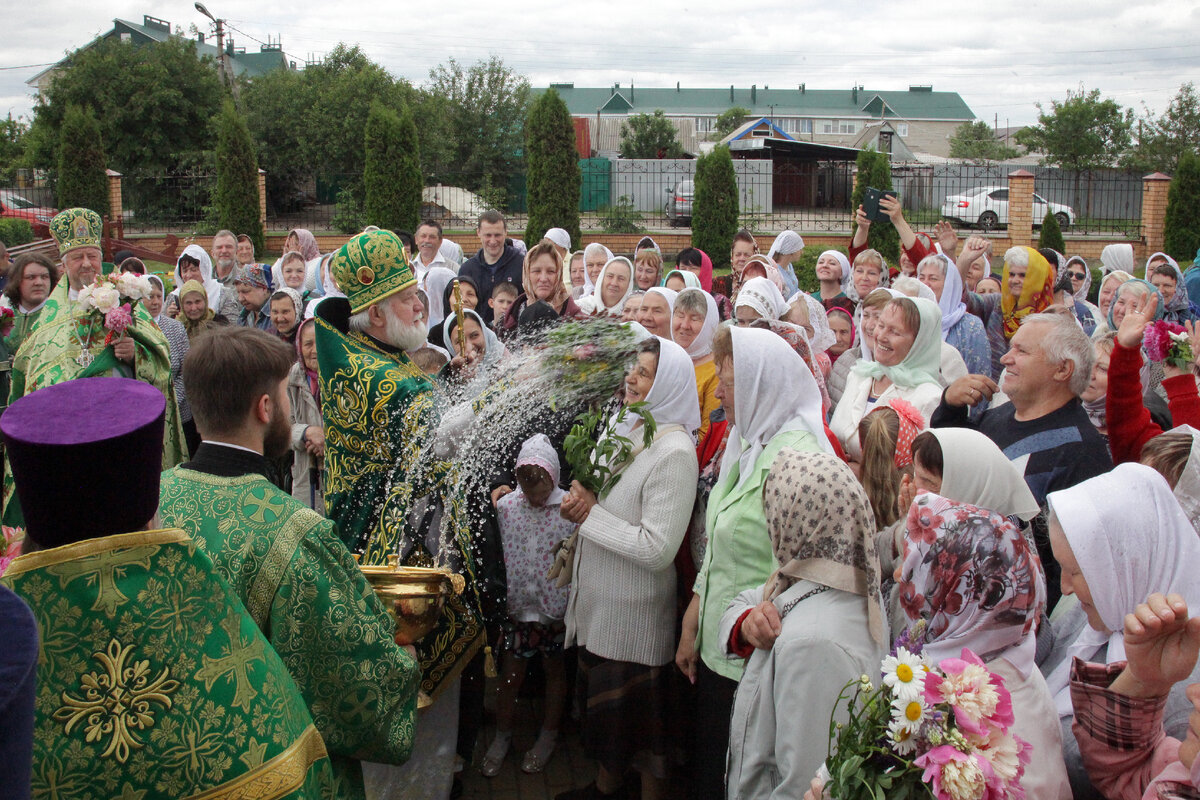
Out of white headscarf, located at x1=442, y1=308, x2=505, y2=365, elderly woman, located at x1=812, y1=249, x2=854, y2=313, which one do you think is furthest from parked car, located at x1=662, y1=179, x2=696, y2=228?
white headscarf, located at x1=442, y1=308, x2=505, y2=365

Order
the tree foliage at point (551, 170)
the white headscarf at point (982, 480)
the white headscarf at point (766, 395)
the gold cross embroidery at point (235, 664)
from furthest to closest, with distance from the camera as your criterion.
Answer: the tree foliage at point (551, 170) → the white headscarf at point (766, 395) → the white headscarf at point (982, 480) → the gold cross embroidery at point (235, 664)

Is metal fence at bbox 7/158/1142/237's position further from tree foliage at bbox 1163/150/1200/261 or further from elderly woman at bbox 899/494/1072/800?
elderly woman at bbox 899/494/1072/800

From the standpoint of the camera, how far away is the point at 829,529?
2633 mm

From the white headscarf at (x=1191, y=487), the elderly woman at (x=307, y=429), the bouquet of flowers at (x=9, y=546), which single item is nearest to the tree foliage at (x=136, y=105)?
the elderly woman at (x=307, y=429)

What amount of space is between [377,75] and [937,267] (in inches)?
1211

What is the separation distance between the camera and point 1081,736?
2.36 metres

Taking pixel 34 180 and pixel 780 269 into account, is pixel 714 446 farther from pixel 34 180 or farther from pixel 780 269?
pixel 34 180

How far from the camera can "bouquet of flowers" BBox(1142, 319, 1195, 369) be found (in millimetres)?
4395

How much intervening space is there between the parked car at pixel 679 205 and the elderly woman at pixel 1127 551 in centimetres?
2520

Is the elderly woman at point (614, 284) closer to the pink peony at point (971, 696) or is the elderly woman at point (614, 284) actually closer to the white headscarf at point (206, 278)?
the white headscarf at point (206, 278)

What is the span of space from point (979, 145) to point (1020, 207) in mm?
37308

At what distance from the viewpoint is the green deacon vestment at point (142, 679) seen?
5.46ft

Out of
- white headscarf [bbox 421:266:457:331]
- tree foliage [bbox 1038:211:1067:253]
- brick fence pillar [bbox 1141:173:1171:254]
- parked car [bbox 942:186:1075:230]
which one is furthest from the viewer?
parked car [bbox 942:186:1075:230]

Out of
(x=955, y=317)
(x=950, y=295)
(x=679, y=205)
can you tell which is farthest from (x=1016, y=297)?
(x=679, y=205)
